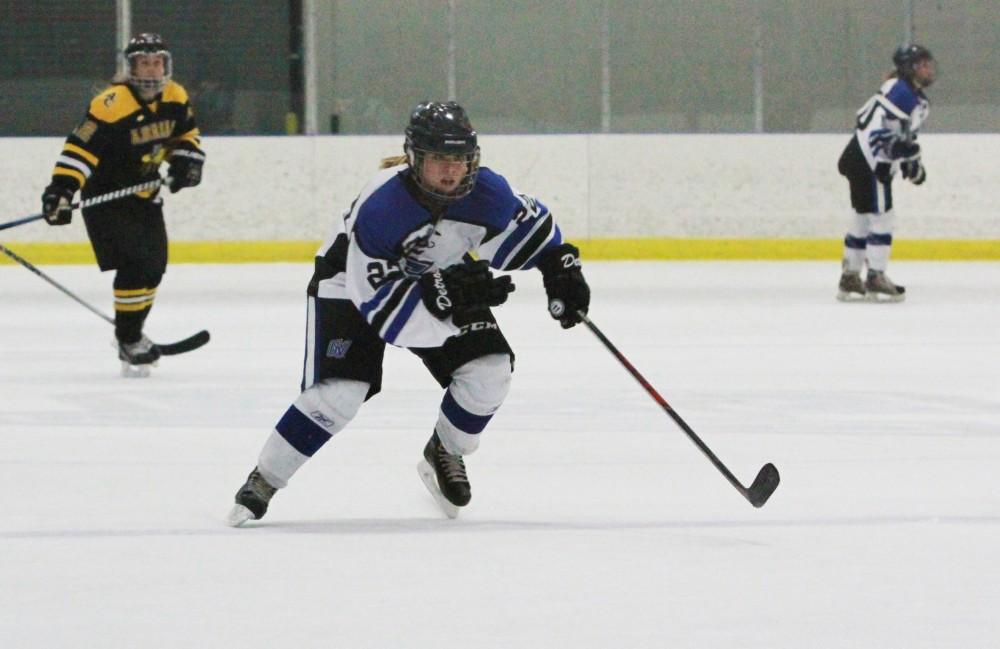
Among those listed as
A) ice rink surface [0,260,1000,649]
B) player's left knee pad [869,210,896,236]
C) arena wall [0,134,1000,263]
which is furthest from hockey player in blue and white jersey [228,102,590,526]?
arena wall [0,134,1000,263]

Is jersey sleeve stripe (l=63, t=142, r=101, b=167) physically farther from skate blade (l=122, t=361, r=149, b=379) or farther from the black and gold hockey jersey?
skate blade (l=122, t=361, r=149, b=379)

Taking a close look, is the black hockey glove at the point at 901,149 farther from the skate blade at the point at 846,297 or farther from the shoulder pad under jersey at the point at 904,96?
the skate blade at the point at 846,297

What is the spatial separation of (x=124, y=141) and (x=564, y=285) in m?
3.03

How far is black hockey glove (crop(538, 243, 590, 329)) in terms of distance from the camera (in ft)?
11.2

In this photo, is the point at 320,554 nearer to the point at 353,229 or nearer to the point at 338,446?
the point at 353,229

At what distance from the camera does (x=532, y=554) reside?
3158 millimetres

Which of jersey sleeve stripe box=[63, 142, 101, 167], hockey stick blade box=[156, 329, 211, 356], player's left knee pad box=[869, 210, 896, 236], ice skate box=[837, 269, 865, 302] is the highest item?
jersey sleeve stripe box=[63, 142, 101, 167]

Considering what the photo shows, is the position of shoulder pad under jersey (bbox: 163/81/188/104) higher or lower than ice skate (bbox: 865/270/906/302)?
higher

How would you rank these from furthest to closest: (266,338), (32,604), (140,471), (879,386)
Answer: (266,338), (879,386), (140,471), (32,604)

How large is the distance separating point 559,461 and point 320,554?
1.15 metres

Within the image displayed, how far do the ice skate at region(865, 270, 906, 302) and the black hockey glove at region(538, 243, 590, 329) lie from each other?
17.7 ft

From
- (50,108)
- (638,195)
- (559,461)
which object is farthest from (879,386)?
(50,108)

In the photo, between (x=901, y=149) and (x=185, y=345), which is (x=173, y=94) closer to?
(x=185, y=345)

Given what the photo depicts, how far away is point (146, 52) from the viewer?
19.6ft
